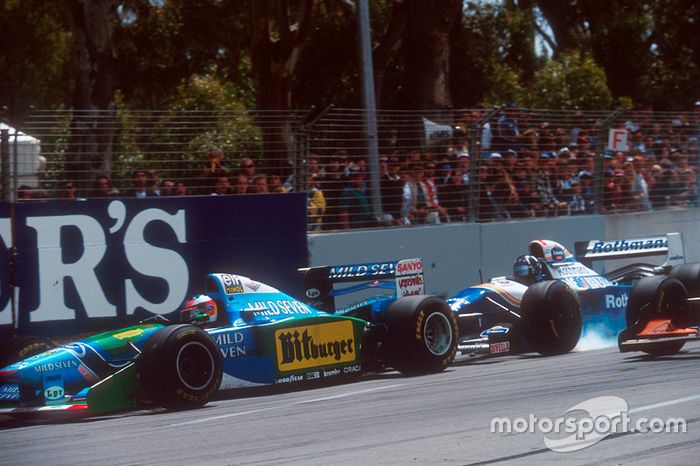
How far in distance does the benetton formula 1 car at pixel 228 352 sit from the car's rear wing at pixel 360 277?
2 cm

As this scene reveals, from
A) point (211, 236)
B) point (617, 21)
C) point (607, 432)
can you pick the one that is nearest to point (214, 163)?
point (211, 236)

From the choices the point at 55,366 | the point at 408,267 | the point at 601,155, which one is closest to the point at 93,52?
the point at 601,155

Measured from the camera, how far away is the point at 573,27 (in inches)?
1561

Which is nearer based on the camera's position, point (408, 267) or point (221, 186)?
point (408, 267)

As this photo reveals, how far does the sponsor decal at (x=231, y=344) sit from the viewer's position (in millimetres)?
9211

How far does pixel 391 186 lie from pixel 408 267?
3557mm

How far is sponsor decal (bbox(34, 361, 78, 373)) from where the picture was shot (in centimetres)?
845

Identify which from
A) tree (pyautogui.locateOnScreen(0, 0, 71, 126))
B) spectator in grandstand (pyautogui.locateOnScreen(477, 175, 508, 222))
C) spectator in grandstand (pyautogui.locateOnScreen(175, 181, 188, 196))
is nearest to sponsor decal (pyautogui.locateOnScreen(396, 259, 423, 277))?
spectator in grandstand (pyautogui.locateOnScreen(175, 181, 188, 196))

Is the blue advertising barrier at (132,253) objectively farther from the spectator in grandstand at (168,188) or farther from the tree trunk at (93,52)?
the tree trunk at (93,52)

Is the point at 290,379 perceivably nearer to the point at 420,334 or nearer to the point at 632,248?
the point at 420,334

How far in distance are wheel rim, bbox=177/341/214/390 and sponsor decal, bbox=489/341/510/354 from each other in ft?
10.8

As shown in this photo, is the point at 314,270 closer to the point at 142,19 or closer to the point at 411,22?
the point at 411,22

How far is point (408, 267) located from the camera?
1065cm

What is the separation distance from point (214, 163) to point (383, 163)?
8.02 ft
